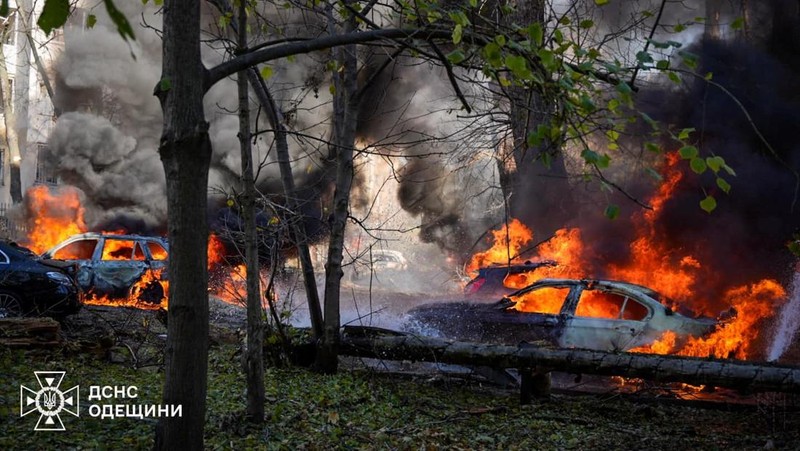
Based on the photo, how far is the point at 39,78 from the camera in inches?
1059

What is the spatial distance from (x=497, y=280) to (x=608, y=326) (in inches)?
124

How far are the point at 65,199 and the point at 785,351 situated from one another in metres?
19.8

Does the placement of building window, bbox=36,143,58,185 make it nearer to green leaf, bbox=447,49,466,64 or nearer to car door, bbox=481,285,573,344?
car door, bbox=481,285,573,344

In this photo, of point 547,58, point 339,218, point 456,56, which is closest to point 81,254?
point 339,218

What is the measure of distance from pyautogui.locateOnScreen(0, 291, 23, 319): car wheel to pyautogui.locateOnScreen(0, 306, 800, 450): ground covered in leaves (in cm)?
212

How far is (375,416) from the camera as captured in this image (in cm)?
681

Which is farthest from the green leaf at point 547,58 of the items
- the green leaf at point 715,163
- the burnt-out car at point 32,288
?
the burnt-out car at point 32,288

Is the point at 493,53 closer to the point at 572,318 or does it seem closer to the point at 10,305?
the point at 572,318

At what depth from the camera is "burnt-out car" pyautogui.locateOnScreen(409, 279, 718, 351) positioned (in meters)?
9.30

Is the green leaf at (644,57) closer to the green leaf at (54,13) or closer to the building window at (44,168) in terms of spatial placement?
the green leaf at (54,13)

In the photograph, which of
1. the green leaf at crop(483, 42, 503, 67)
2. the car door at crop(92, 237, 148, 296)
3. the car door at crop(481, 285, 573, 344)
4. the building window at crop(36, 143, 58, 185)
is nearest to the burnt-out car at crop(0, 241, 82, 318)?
the car door at crop(92, 237, 148, 296)

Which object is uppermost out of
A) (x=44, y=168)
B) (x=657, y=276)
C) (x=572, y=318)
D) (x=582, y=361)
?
(x=44, y=168)

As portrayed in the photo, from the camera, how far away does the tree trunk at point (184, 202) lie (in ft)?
12.5

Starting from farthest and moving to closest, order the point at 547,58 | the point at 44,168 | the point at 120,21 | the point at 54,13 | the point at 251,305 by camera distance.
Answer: the point at 44,168
the point at 251,305
the point at 547,58
the point at 54,13
the point at 120,21
